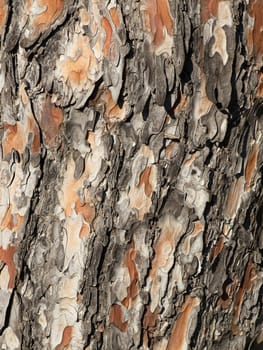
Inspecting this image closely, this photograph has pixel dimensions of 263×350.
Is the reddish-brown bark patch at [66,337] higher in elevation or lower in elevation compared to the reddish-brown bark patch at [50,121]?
lower

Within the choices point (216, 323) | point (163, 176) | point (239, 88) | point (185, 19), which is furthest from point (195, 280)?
A: point (185, 19)

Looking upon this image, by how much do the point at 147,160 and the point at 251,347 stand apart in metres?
0.51

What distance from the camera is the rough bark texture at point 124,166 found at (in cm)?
130

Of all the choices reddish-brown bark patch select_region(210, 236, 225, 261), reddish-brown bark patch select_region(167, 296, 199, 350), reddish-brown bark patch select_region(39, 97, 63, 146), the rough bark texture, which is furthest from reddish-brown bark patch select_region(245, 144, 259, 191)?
reddish-brown bark patch select_region(39, 97, 63, 146)

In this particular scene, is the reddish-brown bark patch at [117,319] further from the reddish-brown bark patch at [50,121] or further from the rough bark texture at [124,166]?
the reddish-brown bark patch at [50,121]

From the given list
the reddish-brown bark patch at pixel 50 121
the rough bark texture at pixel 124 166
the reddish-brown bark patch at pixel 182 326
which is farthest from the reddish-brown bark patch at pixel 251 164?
the reddish-brown bark patch at pixel 50 121

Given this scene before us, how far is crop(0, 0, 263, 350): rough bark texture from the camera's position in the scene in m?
1.30

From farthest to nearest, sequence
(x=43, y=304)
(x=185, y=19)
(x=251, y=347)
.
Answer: (x=251, y=347) → (x=43, y=304) → (x=185, y=19)

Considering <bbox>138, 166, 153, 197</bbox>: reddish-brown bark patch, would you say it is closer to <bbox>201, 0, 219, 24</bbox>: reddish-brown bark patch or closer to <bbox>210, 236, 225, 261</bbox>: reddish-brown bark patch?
<bbox>210, 236, 225, 261</bbox>: reddish-brown bark patch

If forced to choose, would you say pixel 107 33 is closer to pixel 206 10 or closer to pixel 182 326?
pixel 206 10

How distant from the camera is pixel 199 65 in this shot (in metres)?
1.32

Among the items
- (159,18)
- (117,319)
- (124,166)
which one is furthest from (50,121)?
(117,319)

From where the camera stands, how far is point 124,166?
1339 millimetres

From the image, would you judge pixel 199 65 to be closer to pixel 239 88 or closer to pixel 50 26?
pixel 239 88
